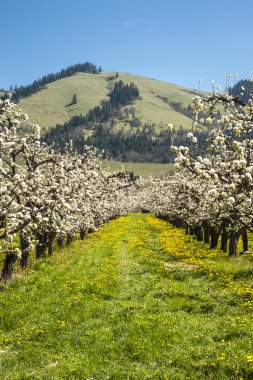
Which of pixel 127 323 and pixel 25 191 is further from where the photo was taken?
pixel 25 191

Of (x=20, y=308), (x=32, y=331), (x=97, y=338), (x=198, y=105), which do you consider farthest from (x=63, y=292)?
(x=198, y=105)

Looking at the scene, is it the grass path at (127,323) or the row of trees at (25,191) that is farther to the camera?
the row of trees at (25,191)

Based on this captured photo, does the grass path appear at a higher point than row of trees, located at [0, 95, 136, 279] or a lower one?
lower

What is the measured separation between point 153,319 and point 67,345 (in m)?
3.75

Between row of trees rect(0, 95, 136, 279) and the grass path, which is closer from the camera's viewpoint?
the grass path

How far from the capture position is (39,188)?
24891mm

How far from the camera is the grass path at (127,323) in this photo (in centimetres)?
1204

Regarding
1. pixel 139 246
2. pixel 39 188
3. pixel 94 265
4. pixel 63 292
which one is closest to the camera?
pixel 63 292

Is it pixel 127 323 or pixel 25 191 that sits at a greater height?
pixel 25 191

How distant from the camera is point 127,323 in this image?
51.5ft

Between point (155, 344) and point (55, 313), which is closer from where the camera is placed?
point (155, 344)

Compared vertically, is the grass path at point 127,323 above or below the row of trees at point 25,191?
below

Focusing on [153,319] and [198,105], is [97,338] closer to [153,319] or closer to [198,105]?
[153,319]

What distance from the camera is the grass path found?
39.5ft
